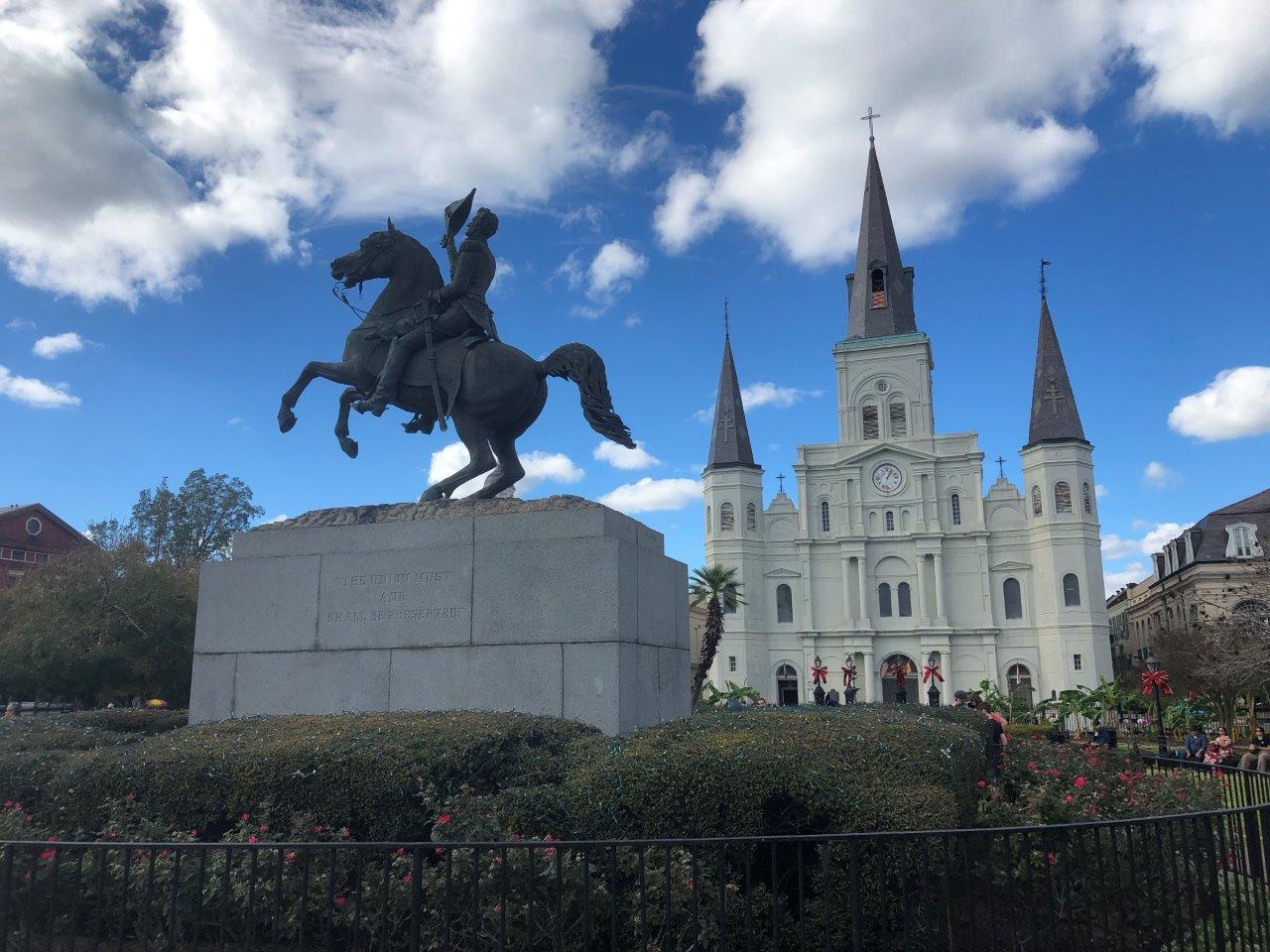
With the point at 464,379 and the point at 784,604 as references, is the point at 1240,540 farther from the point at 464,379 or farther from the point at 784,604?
the point at 464,379

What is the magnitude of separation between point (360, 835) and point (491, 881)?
1513mm

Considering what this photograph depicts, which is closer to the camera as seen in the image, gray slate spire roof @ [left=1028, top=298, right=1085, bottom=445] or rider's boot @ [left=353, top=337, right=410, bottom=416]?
rider's boot @ [left=353, top=337, right=410, bottom=416]

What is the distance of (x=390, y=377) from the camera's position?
31.8ft

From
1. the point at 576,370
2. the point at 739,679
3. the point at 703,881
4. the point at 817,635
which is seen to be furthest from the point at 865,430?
the point at 703,881

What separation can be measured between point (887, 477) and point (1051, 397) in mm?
12510

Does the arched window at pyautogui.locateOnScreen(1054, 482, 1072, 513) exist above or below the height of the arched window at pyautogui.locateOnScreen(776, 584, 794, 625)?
above

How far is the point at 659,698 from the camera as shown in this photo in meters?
9.12

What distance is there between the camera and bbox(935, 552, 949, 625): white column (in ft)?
227

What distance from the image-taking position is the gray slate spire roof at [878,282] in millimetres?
78375

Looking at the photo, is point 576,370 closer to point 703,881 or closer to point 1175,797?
point 703,881

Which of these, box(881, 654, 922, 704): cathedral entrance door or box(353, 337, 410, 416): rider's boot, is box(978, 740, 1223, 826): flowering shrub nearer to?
box(353, 337, 410, 416): rider's boot

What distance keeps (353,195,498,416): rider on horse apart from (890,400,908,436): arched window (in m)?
68.4

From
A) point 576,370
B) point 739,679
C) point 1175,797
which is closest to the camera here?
point 1175,797

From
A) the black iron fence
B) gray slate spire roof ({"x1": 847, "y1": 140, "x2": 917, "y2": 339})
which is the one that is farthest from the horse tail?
gray slate spire roof ({"x1": 847, "y1": 140, "x2": 917, "y2": 339})
